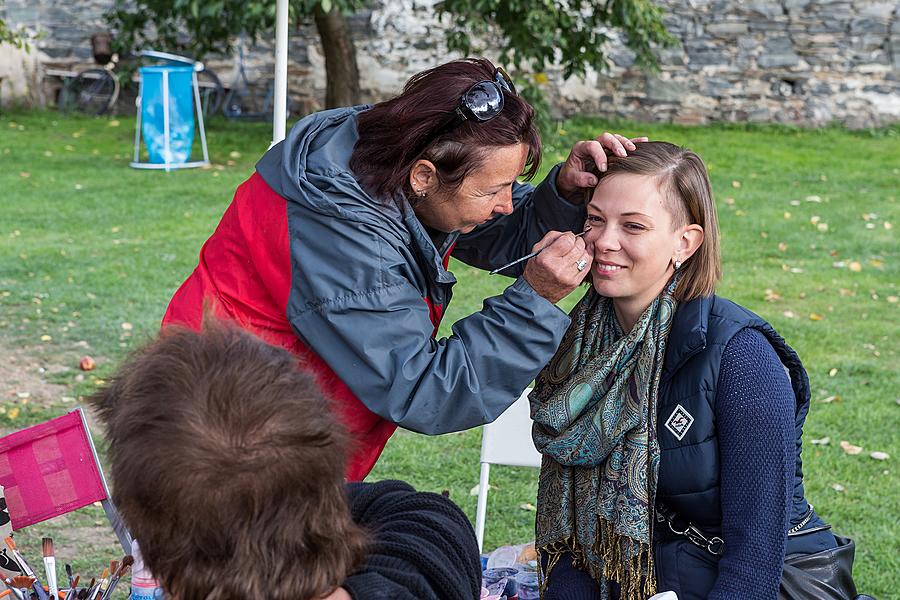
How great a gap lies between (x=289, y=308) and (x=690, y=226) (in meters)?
0.87

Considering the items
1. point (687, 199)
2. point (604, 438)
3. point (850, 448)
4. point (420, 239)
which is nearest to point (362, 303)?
point (420, 239)

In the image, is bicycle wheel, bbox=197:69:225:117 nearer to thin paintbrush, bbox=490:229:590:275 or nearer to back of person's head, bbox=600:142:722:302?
thin paintbrush, bbox=490:229:590:275

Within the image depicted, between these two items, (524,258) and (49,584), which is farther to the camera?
(524,258)

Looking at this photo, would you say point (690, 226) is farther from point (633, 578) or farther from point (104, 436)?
point (104, 436)

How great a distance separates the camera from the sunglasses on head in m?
2.04

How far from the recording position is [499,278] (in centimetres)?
735

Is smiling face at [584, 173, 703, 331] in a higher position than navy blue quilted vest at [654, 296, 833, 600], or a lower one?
higher

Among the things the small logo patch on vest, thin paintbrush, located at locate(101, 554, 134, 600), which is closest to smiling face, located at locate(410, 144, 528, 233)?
the small logo patch on vest

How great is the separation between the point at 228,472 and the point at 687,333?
4.08 ft

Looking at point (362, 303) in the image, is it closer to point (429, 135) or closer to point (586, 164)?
point (429, 135)

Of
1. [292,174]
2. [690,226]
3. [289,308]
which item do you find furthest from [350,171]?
[690,226]

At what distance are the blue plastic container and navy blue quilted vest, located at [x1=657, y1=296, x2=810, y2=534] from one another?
9017 millimetres

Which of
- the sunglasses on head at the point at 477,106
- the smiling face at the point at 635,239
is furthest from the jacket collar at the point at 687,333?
the sunglasses on head at the point at 477,106

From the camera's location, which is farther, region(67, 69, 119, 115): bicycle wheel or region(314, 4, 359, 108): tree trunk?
region(67, 69, 119, 115): bicycle wheel
